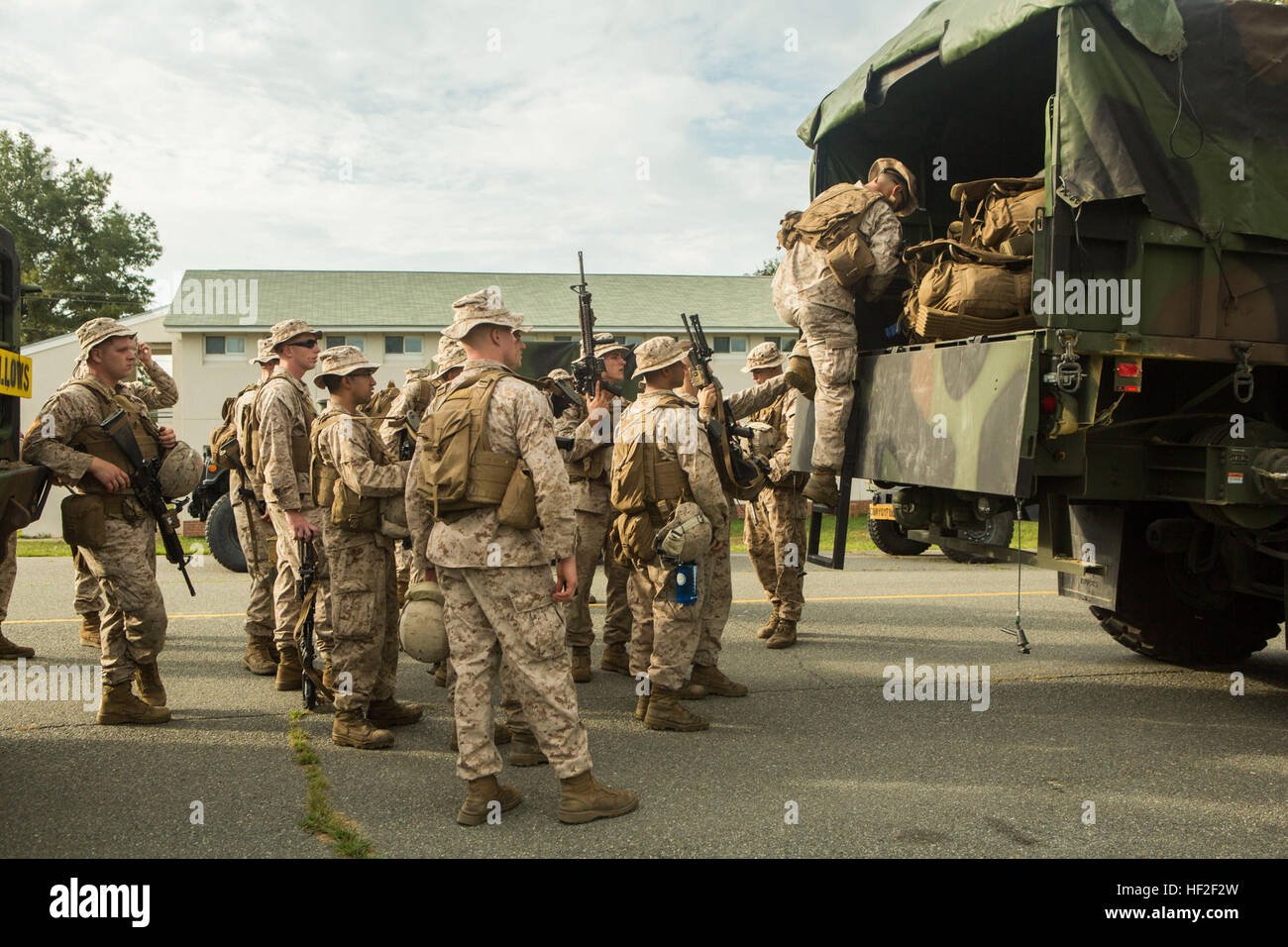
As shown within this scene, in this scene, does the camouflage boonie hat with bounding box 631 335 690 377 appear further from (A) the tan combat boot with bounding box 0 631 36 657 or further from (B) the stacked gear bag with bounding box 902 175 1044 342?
(A) the tan combat boot with bounding box 0 631 36 657

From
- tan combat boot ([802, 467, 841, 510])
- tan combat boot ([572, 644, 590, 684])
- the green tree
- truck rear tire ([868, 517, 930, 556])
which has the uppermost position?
the green tree

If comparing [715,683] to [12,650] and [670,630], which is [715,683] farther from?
[12,650]

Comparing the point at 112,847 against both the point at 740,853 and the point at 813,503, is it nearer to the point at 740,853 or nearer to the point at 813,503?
the point at 740,853

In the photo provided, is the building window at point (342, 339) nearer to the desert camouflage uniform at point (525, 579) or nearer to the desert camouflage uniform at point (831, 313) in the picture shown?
the desert camouflage uniform at point (831, 313)

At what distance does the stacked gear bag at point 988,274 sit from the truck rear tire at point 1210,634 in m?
2.27

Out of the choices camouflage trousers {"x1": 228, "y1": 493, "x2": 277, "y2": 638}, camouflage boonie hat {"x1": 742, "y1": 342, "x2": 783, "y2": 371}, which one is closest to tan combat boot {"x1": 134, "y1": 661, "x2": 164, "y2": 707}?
camouflage trousers {"x1": 228, "y1": 493, "x2": 277, "y2": 638}

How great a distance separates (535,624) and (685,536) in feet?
4.23

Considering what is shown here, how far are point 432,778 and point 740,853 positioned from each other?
5.24ft

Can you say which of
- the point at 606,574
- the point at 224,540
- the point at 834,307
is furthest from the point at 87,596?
the point at 834,307

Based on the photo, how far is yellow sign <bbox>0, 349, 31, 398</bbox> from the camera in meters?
4.02

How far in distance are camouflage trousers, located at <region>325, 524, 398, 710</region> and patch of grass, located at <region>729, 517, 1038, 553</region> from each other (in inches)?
257

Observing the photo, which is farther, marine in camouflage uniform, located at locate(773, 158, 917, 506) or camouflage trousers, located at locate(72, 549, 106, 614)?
camouflage trousers, located at locate(72, 549, 106, 614)

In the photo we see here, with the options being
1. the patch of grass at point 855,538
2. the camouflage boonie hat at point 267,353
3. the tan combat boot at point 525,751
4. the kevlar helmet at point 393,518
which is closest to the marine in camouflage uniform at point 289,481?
the camouflage boonie hat at point 267,353
